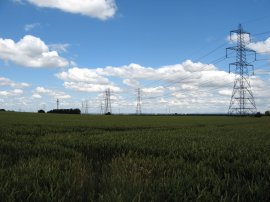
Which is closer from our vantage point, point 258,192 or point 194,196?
point 194,196

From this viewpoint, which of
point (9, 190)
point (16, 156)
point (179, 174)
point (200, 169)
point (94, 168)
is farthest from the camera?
point (16, 156)

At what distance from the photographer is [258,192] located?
4.96 meters

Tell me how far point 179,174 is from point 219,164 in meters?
1.68

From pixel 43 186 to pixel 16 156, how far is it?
3.90 metres

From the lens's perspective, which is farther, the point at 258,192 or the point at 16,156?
the point at 16,156

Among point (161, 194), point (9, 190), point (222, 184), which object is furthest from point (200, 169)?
point (9, 190)

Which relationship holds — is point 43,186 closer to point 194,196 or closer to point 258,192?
point 194,196

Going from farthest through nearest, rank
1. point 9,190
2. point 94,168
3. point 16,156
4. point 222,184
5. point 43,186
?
point 16,156 → point 94,168 → point 222,184 → point 43,186 → point 9,190

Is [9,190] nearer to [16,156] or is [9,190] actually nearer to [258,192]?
[258,192]

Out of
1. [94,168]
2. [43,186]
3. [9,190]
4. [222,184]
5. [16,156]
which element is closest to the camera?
[9,190]

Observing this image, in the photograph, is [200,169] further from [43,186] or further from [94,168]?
[43,186]

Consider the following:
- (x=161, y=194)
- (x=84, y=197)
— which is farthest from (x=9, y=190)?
(x=161, y=194)

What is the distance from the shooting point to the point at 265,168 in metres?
6.86

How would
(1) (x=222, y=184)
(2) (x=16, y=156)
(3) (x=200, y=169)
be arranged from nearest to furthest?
(1) (x=222, y=184)
(3) (x=200, y=169)
(2) (x=16, y=156)
